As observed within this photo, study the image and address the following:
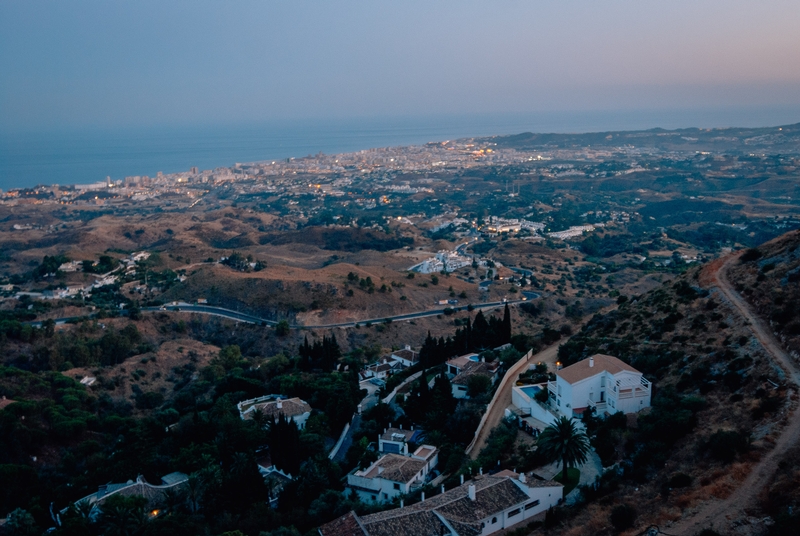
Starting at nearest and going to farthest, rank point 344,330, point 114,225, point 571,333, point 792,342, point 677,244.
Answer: point 792,342 → point 571,333 → point 344,330 → point 677,244 → point 114,225

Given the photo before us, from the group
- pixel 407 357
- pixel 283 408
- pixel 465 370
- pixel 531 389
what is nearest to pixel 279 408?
pixel 283 408

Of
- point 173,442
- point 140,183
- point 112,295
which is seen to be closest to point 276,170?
point 140,183

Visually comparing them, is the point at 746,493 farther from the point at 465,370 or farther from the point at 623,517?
the point at 465,370

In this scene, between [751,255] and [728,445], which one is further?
[751,255]

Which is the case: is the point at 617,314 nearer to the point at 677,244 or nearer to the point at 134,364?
the point at 134,364

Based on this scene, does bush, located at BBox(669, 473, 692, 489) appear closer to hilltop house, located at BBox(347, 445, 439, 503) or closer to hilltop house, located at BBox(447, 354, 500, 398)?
hilltop house, located at BBox(347, 445, 439, 503)

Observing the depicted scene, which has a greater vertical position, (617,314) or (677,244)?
(617,314)
